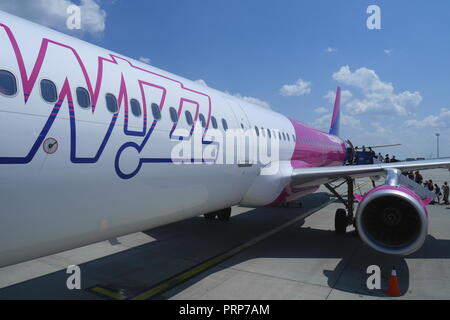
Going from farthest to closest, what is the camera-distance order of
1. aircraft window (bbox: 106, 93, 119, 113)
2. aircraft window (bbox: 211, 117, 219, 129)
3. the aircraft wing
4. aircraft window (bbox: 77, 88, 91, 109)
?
the aircraft wing → aircraft window (bbox: 211, 117, 219, 129) → aircraft window (bbox: 106, 93, 119, 113) → aircraft window (bbox: 77, 88, 91, 109)

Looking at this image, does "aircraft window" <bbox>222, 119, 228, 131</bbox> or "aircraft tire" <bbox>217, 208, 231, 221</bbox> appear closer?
"aircraft window" <bbox>222, 119, 228, 131</bbox>

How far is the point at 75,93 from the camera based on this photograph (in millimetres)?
3400

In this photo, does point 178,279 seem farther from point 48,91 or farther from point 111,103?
point 48,91

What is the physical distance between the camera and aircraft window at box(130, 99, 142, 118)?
4101 millimetres

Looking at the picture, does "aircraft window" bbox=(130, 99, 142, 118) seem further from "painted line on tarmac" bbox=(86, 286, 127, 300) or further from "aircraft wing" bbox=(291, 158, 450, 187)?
"aircraft wing" bbox=(291, 158, 450, 187)

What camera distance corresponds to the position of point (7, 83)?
9.22ft

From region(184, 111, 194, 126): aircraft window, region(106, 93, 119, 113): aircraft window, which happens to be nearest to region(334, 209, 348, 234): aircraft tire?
region(184, 111, 194, 126): aircraft window

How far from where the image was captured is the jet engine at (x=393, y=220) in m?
5.86

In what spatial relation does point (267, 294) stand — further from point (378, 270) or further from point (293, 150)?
point (293, 150)

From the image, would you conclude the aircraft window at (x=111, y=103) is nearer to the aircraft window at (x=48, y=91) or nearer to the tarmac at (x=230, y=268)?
the aircraft window at (x=48, y=91)

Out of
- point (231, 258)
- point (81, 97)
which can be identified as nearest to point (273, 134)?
point (231, 258)

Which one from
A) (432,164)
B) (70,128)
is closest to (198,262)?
(70,128)

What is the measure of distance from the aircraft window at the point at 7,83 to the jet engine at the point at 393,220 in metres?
5.87

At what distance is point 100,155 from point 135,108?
2.93 ft
